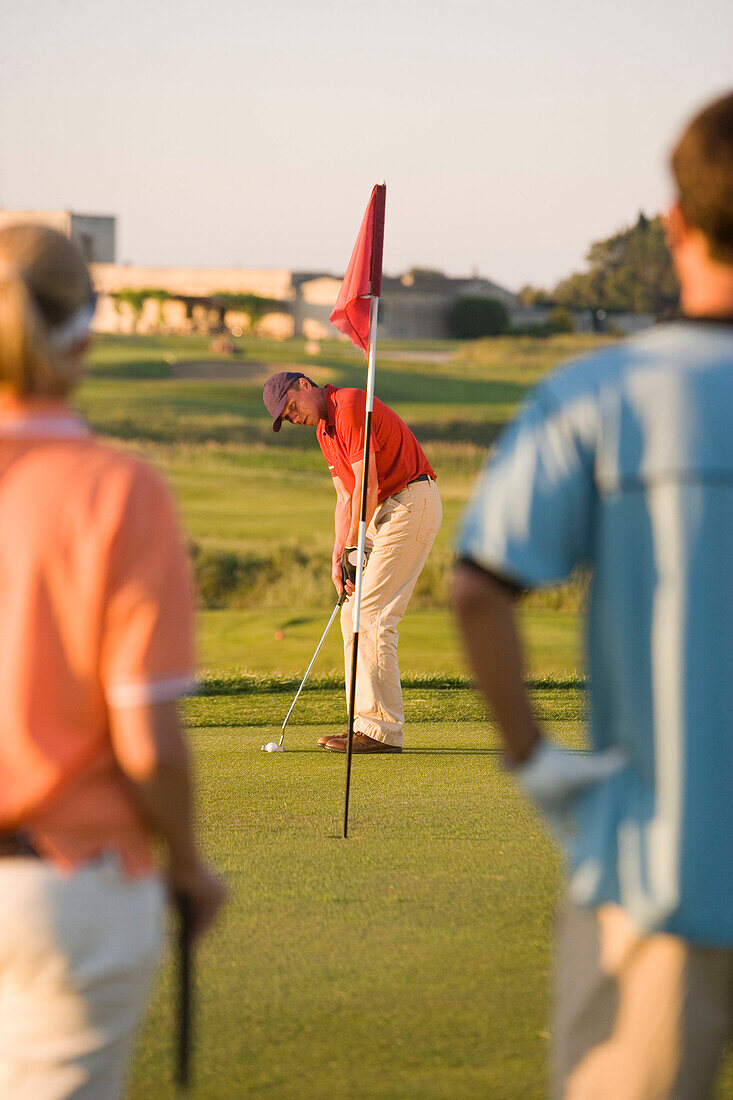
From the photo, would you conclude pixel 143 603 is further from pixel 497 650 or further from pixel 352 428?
pixel 352 428

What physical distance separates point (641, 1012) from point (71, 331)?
111cm

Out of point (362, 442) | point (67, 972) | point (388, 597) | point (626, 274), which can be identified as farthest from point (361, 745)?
point (626, 274)

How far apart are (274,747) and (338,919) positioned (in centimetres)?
285

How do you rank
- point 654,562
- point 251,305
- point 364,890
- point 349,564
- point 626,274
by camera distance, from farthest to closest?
point 251,305 → point 626,274 → point 349,564 → point 364,890 → point 654,562

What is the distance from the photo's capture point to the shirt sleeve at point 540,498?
1.62 metres

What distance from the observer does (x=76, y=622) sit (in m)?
1.66

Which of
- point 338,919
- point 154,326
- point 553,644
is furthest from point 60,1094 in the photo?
point 154,326

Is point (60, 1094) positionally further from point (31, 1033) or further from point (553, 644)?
point (553, 644)

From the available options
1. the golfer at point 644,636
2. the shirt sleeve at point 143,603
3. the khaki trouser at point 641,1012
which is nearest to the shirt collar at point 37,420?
the shirt sleeve at point 143,603

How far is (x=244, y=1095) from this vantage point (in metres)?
2.78

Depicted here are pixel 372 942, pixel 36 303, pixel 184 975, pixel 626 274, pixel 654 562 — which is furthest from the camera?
pixel 626 274

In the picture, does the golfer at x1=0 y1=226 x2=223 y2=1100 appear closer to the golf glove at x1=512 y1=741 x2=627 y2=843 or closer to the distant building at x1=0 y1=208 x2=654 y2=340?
the golf glove at x1=512 y1=741 x2=627 y2=843

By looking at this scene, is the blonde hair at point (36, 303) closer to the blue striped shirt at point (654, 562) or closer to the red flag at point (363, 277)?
the blue striped shirt at point (654, 562)

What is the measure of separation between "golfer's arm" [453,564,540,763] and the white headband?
1.91 ft
